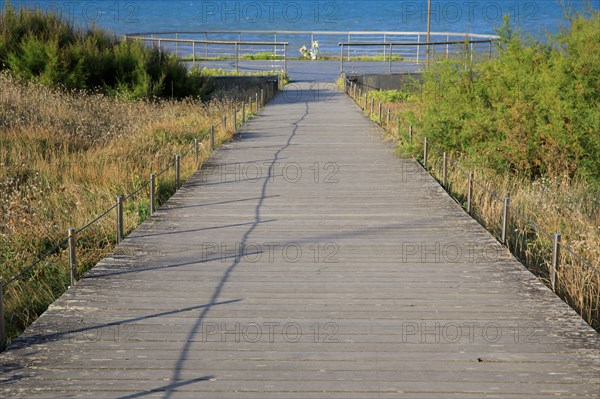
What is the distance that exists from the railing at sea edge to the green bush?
304 centimetres

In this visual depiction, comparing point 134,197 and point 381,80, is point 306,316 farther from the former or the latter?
point 381,80

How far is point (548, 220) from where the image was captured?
1044 centimetres

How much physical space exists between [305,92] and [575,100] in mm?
18578

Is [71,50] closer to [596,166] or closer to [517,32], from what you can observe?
[517,32]

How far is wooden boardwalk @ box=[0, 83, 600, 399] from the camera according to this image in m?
5.30

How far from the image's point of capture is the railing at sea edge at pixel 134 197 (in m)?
7.03

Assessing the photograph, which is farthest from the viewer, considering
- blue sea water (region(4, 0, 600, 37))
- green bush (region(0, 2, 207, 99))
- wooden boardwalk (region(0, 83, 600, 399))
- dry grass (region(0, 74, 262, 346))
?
blue sea water (region(4, 0, 600, 37))

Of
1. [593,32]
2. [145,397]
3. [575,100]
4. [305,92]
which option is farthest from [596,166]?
[305,92]

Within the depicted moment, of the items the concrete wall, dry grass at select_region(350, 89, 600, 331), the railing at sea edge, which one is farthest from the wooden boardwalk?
the concrete wall

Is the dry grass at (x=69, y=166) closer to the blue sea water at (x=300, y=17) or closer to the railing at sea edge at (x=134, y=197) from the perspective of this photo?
the railing at sea edge at (x=134, y=197)

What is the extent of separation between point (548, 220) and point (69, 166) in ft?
26.7

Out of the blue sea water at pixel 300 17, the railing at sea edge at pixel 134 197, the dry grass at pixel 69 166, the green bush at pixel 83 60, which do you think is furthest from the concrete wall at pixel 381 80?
the blue sea water at pixel 300 17

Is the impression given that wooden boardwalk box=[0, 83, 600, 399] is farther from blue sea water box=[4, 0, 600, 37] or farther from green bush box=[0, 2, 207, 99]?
blue sea water box=[4, 0, 600, 37]

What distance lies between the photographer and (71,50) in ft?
80.7
